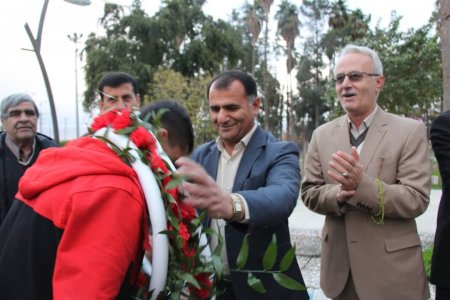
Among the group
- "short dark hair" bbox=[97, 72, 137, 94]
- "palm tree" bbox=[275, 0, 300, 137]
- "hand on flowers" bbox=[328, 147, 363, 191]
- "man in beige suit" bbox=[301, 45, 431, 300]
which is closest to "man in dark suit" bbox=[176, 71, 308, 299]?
"hand on flowers" bbox=[328, 147, 363, 191]

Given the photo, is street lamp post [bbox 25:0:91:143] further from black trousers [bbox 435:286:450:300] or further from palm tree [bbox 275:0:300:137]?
palm tree [bbox 275:0:300:137]

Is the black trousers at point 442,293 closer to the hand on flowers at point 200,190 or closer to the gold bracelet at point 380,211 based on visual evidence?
the gold bracelet at point 380,211

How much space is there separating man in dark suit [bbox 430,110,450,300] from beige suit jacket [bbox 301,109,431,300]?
0.07m

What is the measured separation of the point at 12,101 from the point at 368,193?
3030mm

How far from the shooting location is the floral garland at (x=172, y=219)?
4.91 feet

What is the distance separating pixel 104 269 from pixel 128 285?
0.22 meters

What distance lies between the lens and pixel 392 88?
46.1 ft

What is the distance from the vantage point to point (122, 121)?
1608 mm

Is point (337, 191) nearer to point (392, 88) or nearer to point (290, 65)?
point (392, 88)

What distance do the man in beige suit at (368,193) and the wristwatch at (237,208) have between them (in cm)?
82

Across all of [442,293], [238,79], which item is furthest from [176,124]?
[442,293]

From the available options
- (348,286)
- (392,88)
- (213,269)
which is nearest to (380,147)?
(348,286)

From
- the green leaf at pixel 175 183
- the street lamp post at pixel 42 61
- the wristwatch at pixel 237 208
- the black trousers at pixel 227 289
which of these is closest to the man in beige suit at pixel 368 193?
the black trousers at pixel 227 289

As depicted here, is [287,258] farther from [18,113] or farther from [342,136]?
[18,113]
